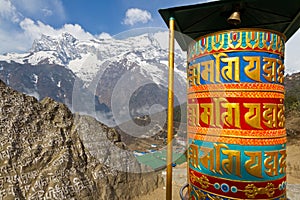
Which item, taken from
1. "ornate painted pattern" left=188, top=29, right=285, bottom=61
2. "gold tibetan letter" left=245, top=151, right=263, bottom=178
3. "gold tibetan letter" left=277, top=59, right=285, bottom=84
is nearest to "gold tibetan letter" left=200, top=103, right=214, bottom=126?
"gold tibetan letter" left=245, top=151, right=263, bottom=178

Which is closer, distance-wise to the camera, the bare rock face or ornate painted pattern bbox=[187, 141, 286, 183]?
ornate painted pattern bbox=[187, 141, 286, 183]

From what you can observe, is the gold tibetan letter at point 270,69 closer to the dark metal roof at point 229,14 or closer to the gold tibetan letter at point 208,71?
the gold tibetan letter at point 208,71

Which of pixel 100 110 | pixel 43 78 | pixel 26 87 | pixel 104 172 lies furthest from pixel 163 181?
pixel 43 78

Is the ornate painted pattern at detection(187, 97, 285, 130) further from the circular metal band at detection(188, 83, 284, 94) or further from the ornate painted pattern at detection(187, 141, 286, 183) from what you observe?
the ornate painted pattern at detection(187, 141, 286, 183)

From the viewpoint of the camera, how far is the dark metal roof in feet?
9.31

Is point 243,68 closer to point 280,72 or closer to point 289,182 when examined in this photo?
point 280,72

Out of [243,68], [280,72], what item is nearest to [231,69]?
[243,68]

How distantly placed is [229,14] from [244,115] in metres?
1.77

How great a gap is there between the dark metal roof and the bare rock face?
417 centimetres

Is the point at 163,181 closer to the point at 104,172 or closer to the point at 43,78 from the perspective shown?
the point at 104,172

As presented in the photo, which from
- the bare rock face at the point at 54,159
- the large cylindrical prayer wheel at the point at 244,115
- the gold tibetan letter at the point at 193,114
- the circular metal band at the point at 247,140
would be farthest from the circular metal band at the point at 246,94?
the bare rock face at the point at 54,159

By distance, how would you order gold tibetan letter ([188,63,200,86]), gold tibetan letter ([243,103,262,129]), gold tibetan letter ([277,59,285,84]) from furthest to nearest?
gold tibetan letter ([188,63,200,86])
gold tibetan letter ([277,59,285,84])
gold tibetan letter ([243,103,262,129])

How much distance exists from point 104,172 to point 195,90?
405cm

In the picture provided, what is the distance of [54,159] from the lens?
16.4ft
